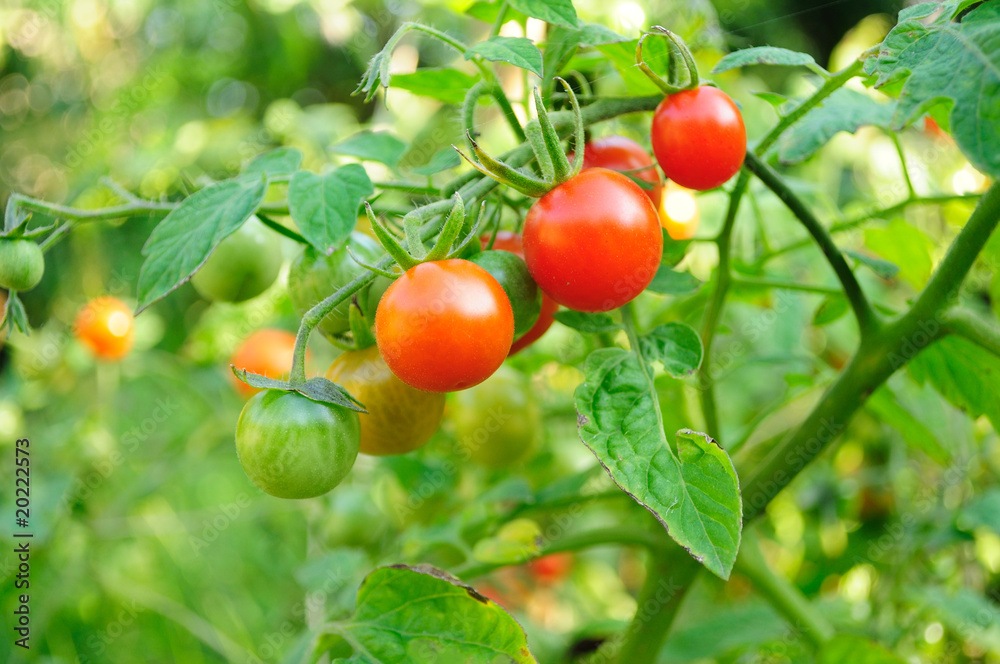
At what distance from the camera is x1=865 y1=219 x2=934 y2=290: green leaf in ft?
2.32

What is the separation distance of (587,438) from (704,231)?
74 centimetres

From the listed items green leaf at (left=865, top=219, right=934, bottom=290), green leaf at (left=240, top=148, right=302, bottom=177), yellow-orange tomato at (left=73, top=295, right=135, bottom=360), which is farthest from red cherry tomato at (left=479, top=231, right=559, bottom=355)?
yellow-orange tomato at (left=73, top=295, right=135, bottom=360)

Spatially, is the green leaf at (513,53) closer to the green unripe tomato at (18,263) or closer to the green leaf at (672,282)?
the green leaf at (672,282)

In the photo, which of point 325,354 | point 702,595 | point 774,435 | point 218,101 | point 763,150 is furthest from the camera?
point 218,101

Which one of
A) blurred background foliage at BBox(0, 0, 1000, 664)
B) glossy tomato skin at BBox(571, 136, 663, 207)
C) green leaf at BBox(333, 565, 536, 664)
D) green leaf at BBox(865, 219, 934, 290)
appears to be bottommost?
blurred background foliage at BBox(0, 0, 1000, 664)

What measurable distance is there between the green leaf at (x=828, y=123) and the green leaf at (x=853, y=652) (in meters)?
0.37

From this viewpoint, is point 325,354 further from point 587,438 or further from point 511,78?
point 587,438

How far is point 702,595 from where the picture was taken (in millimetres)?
1158

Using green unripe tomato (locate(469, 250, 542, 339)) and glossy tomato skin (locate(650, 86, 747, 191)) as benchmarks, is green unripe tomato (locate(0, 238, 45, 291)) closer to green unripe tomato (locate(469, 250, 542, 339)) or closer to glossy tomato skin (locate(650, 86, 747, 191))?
green unripe tomato (locate(469, 250, 542, 339))

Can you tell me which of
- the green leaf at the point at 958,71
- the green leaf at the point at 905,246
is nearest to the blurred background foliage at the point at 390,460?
the green leaf at the point at 905,246

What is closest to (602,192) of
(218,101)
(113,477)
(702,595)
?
(702,595)

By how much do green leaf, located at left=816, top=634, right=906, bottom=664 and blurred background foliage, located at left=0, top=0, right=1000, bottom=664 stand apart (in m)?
0.13

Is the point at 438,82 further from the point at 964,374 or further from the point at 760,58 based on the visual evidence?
the point at 964,374

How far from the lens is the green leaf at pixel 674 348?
406 mm
